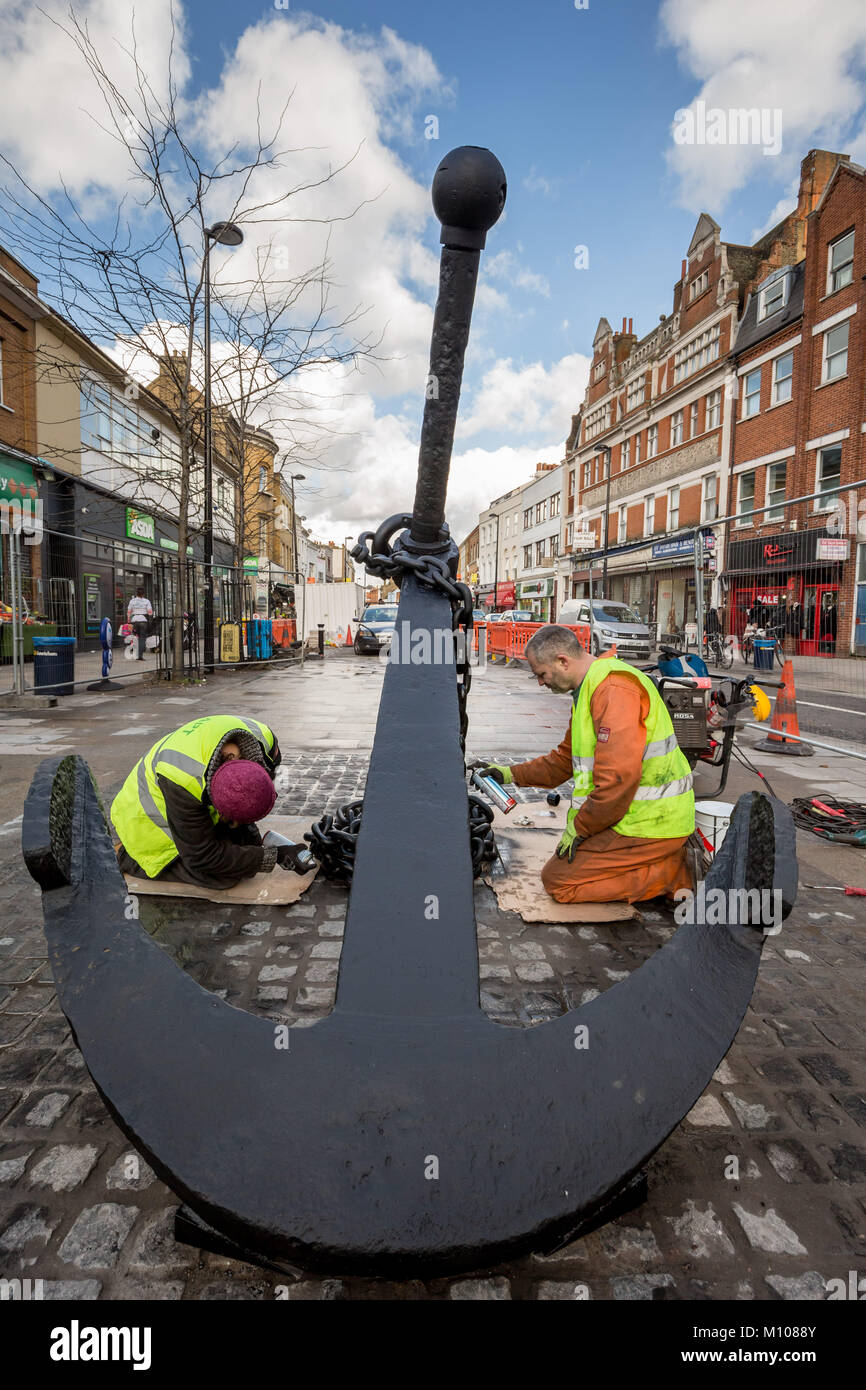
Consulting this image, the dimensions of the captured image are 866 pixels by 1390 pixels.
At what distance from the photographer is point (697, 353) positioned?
28188mm

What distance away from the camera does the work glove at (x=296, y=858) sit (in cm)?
362

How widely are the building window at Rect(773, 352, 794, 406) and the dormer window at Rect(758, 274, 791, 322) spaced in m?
2.11

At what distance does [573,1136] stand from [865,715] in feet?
35.1

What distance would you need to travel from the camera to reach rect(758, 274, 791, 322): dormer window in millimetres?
23312

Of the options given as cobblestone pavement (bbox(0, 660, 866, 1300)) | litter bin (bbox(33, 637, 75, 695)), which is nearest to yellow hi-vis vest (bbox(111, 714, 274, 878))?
cobblestone pavement (bbox(0, 660, 866, 1300))

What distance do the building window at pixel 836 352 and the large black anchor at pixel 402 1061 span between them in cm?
2292

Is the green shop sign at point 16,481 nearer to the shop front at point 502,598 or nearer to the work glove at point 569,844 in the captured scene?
the work glove at point 569,844

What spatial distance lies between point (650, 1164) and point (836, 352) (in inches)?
941

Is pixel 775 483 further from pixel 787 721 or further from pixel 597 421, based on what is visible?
pixel 787 721

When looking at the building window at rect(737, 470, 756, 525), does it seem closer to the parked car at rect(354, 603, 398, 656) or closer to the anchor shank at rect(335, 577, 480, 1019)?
the parked car at rect(354, 603, 398, 656)

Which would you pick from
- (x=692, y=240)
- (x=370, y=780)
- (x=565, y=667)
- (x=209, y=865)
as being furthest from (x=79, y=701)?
(x=692, y=240)

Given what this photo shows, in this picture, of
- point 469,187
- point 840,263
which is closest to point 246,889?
point 469,187

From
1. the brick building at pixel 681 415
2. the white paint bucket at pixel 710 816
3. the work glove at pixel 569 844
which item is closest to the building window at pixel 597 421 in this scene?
the brick building at pixel 681 415
